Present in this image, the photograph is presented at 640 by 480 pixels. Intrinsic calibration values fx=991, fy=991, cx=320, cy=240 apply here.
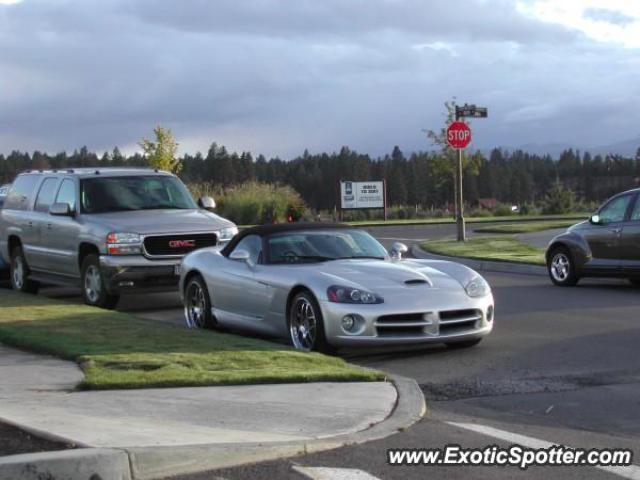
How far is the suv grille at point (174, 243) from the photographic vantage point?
13641mm

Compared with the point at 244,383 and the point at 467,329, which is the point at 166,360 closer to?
the point at 244,383

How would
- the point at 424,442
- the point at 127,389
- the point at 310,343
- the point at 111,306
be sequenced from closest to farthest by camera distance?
the point at 424,442 < the point at 127,389 < the point at 310,343 < the point at 111,306

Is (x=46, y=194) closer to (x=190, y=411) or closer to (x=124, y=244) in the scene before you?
(x=124, y=244)

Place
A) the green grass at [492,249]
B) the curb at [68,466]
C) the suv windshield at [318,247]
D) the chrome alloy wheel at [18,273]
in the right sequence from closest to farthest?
1. the curb at [68,466]
2. the suv windshield at [318,247]
3. the chrome alloy wheel at [18,273]
4. the green grass at [492,249]

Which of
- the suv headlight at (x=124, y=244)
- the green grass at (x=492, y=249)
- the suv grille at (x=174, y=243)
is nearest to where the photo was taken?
the suv headlight at (x=124, y=244)

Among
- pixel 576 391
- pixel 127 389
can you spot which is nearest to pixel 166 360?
pixel 127 389

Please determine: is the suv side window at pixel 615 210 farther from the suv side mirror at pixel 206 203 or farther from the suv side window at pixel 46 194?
the suv side window at pixel 46 194

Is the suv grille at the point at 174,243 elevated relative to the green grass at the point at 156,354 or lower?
elevated

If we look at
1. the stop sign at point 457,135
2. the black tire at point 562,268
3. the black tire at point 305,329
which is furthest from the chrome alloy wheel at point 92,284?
the stop sign at point 457,135

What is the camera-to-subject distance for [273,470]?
5.55 meters

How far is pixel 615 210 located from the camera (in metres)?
15.9

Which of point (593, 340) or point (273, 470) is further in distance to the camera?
point (593, 340)

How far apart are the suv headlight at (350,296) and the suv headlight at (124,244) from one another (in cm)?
483

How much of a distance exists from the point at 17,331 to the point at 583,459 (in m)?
6.82
